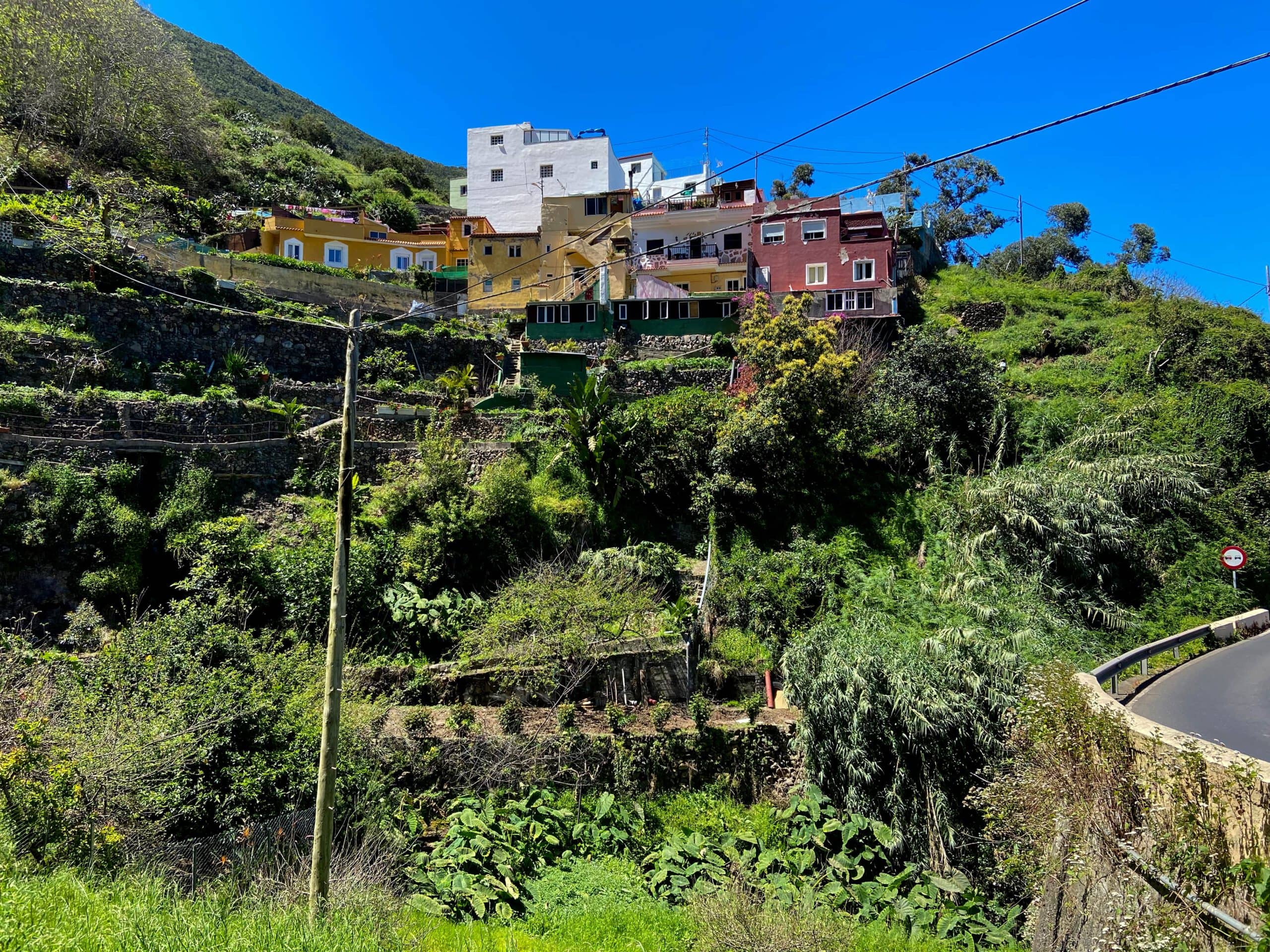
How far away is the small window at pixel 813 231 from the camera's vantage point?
92.1ft

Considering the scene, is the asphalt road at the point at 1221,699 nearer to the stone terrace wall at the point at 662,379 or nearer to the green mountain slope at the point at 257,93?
the stone terrace wall at the point at 662,379

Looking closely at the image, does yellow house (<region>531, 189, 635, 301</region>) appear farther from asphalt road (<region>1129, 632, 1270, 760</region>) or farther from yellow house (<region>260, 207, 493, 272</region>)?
asphalt road (<region>1129, 632, 1270, 760</region>)

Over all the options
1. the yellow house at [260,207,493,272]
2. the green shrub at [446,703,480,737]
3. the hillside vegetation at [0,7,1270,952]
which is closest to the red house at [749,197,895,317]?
the hillside vegetation at [0,7,1270,952]

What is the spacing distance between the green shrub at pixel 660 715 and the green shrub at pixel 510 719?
2432 mm

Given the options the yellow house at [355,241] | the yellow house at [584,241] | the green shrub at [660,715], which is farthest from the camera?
the yellow house at [355,241]

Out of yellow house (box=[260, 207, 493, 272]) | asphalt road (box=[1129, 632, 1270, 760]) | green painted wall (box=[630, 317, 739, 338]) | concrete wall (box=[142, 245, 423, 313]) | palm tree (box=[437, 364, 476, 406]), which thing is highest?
yellow house (box=[260, 207, 493, 272])

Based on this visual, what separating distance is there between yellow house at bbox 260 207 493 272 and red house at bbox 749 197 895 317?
15810 millimetres

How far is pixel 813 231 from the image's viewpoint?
1109 inches

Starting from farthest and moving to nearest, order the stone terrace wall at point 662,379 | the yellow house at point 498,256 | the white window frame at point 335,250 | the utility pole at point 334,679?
the white window frame at point 335,250
the yellow house at point 498,256
the stone terrace wall at point 662,379
the utility pole at point 334,679

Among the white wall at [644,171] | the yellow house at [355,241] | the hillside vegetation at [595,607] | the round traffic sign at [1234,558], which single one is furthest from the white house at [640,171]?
the round traffic sign at [1234,558]

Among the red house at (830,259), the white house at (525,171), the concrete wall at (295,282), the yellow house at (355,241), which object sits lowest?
the concrete wall at (295,282)

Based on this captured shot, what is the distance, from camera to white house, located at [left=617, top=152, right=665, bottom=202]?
46625 millimetres

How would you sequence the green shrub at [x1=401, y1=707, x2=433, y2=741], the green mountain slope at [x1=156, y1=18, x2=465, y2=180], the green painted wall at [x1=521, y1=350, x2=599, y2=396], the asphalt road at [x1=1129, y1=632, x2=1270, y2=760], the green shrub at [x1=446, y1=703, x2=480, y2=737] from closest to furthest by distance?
the asphalt road at [x1=1129, y1=632, x2=1270, y2=760]
the green shrub at [x1=401, y1=707, x2=433, y2=741]
the green shrub at [x1=446, y1=703, x2=480, y2=737]
the green painted wall at [x1=521, y1=350, x2=599, y2=396]
the green mountain slope at [x1=156, y1=18, x2=465, y2=180]

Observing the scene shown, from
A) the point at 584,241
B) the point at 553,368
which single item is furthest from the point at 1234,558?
Answer: the point at 584,241
